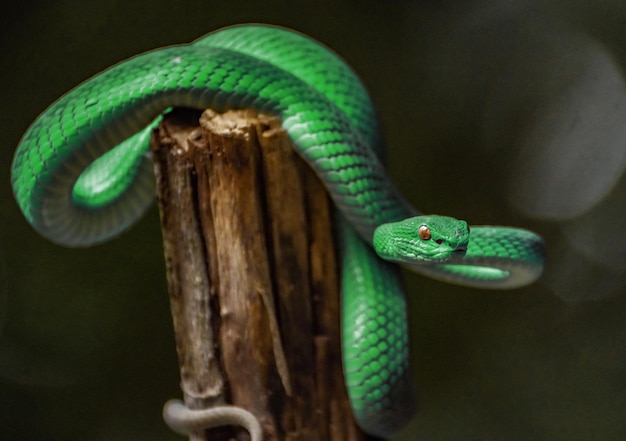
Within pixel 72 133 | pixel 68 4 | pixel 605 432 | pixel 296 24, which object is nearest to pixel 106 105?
pixel 72 133

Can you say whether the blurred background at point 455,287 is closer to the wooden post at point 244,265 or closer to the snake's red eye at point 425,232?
the wooden post at point 244,265

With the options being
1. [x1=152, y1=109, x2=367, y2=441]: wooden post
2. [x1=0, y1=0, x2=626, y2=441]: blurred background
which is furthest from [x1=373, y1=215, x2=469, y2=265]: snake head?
[x1=0, y1=0, x2=626, y2=441]: blurred background

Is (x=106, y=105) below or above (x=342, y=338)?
above

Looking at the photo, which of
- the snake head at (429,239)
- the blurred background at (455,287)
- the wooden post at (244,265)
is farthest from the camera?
the blurred background at (455,287)

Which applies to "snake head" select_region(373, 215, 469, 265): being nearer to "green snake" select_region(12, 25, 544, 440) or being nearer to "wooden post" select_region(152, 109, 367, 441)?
"green snake" select_region(12, 25, 544, 440)

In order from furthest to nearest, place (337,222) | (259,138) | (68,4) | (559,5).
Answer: (559,5) < (68,4) < (337,222) < (259,138)

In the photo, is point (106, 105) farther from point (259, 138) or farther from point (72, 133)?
point (259, 138)

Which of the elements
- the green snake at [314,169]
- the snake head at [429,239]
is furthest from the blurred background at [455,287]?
the snake head at [429,239]
